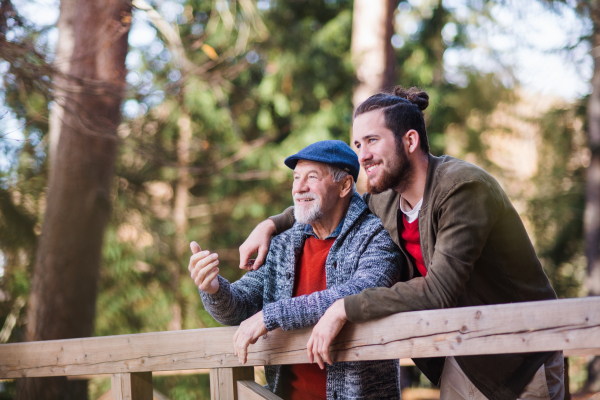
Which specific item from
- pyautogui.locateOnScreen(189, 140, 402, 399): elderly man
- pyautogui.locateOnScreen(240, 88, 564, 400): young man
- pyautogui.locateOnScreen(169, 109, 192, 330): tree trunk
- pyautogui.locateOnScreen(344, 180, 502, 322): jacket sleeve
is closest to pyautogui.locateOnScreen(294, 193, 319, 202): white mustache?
pyautogui.locateOnScreen(189, 140, 402, 399): elderly man

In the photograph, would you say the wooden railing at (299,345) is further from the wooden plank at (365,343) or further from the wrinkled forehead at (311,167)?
the wrinkled forehead at (311,167)

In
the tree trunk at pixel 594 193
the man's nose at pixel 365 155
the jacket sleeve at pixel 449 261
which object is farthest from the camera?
the tree trunk at pixel 594 193

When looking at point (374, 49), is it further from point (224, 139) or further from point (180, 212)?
point (180, 212)

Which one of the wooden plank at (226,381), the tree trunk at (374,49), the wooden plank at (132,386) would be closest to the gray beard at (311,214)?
the wooden plank at (226,381)

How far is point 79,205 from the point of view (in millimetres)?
4375

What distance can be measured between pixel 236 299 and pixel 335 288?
20.1 inches

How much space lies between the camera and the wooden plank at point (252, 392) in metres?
1.88

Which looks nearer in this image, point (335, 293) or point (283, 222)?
point (335, 293)

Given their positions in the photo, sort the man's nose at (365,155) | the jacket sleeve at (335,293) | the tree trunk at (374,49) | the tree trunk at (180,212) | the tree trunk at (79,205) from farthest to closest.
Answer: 1. the tree trunk at (180,212)
2. the tree trunk at (374,49)
3. the tree trunk at (79,205)
4. the man's nose at (365,155)
5. the jacket sleeve at (335,293)

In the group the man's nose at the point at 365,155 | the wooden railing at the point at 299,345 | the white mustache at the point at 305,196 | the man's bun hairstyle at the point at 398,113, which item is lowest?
the wooden railing at the point at 299,345

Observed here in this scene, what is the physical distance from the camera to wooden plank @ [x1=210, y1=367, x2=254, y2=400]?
1.96 metres

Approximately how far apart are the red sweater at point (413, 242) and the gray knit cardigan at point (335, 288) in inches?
2.2

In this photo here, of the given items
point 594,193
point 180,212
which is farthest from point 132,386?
point 180,212

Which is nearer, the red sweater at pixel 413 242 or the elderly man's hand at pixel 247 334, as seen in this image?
the elderly man's hand at pixel 247 334
